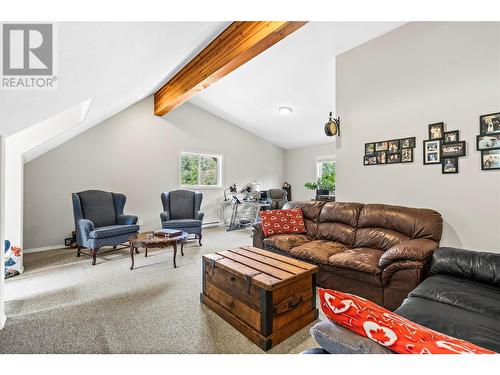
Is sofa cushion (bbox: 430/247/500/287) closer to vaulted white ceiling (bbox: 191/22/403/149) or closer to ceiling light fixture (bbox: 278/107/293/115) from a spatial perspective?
vaulted white ceiling (bbox: 191/22/403/149)

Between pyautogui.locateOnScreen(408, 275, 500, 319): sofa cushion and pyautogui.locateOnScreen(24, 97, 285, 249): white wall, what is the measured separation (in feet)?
16.3

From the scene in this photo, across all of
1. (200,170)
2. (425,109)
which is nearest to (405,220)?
(425,109)

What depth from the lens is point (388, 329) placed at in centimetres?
70

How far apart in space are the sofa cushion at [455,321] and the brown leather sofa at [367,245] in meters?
0.48

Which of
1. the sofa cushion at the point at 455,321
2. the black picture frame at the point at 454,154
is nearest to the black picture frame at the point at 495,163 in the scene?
the black picture frame at the point at 454,154

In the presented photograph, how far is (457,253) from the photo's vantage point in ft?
6.25

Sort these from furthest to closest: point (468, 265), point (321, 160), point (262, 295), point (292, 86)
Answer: point (321, 160), point (292, 86), point (468, 265), point (262, 295)

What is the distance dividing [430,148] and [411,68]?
982 millimetres

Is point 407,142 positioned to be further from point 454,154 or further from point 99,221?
point 99,221

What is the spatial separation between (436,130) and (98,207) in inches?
190

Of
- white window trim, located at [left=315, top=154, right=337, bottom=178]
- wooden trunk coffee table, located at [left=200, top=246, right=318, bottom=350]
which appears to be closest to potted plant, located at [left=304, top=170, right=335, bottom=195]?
white window trim, located at [left=315, top=154, right=337, bottom=178]
